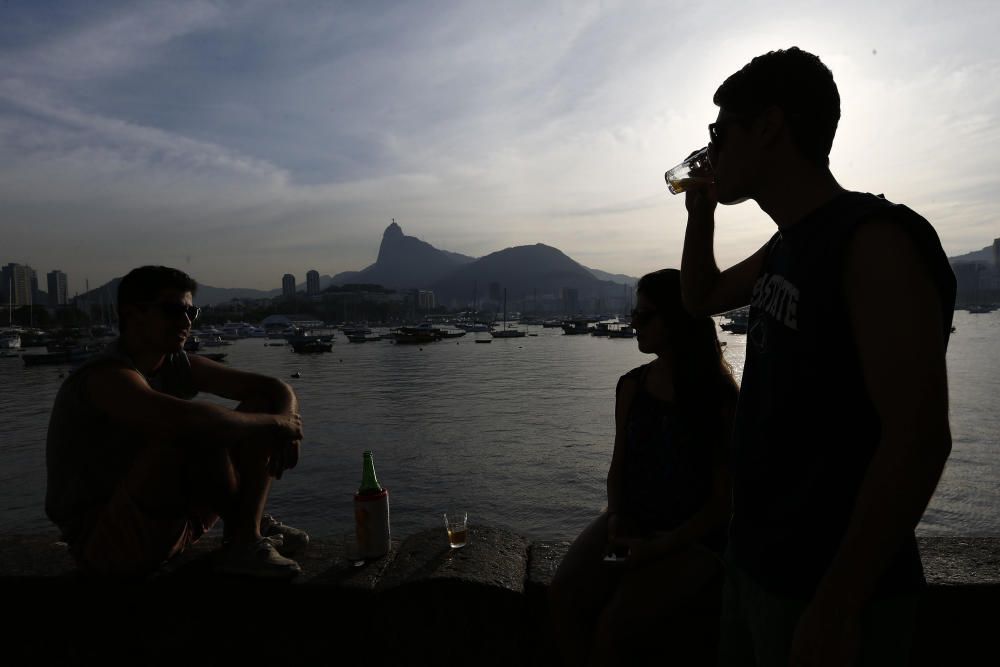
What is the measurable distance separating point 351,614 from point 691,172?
5.08 ft

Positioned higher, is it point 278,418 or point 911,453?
point 911,453

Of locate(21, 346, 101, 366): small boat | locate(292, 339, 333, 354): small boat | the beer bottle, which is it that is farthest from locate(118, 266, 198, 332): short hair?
locate(292, 339, 333, 354): small boat

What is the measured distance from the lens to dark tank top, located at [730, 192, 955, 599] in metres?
0.92

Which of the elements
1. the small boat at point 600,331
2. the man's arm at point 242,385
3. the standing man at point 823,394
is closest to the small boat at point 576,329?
the small boat at point 600,331

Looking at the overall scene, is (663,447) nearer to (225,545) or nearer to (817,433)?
(817,433)

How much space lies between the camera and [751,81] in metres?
1.07

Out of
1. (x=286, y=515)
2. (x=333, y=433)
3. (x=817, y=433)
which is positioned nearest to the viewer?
(x=817, y=433)

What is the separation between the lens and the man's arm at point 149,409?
6.41 ft

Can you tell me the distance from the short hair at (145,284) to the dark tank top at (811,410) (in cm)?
200

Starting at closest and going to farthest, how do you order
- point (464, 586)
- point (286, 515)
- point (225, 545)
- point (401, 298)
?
1. point (464, 586)
2. point (225, 545)
3. point (286, 515)
4. point (401, 298)

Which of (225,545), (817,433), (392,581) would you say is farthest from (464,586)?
(817,433)

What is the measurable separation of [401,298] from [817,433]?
167 metres

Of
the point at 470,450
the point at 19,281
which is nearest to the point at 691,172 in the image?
the point at 470,450

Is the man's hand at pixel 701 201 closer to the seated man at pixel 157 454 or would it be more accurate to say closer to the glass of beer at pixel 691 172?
the glass of beer at pixel 691 172
